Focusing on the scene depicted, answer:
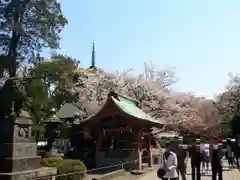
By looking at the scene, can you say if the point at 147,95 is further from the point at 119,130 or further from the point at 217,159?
the point at 217,159

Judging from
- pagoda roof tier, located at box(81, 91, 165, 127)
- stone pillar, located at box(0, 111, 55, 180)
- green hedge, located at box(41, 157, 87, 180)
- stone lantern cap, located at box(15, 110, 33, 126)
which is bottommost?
green hedge, located at box(41, 157, 87, 180)

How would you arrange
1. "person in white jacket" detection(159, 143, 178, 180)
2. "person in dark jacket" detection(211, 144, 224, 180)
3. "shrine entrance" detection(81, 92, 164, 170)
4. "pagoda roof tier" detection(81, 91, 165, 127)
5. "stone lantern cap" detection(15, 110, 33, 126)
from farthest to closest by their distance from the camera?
"shrine entrance" detection(81, 92, 164, 170) → "pagoda roof tier" detection(81, 91, 165, 127) → "person in dark jacket" detection(211, 144, 224, 180) → "stone lantern cap" detection(15, 110, 33, 126) → "person in white jacket" detection(159, 143, 178, 180)

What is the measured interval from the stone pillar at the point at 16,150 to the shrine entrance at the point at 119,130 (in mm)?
12149

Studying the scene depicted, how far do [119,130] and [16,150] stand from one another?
590 inches

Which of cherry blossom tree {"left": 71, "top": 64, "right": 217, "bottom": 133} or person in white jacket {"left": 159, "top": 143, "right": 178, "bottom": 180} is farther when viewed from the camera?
cherry blossom tree {"left": 71, "top": 64, "right": 217, "bottom": 133}

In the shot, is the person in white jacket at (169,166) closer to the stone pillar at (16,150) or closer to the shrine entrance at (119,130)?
the stone pillar at (16,150)

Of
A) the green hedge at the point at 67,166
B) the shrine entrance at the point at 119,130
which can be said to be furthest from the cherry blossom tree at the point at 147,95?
the green hedge at the point at 67,166

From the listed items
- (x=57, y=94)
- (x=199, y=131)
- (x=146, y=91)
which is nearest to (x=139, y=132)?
(x=146, y=91)

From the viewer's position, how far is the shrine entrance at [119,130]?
23109 mm

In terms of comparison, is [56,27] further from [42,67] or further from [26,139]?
[26,139]

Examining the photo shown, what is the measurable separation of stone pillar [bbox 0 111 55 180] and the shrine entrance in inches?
478

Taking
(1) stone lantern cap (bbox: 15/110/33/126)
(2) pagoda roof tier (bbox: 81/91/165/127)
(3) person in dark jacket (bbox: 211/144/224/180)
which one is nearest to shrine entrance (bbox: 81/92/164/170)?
(2) pagoda roof tier (bbox: 81/91/165/127)

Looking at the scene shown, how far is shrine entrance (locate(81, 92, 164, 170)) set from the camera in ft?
75.8

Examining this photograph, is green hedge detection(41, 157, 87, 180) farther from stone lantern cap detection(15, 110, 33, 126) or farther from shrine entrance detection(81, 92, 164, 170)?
shrine entrance detection(81, 92, 164, 170)
